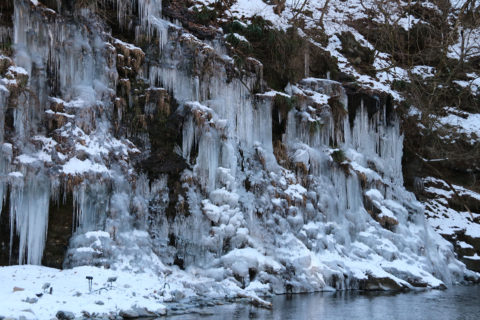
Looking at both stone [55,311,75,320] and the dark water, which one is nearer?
stone [55,311,75,320]

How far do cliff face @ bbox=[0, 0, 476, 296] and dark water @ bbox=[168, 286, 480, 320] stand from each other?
1.39 meters

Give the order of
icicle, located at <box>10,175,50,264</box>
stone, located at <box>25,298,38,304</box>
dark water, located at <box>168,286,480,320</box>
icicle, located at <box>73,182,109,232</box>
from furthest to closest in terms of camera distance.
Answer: icicle, located at <box>73,182,109,232</box> → icicle, located at <box>10,175,50,264</box> → dark water, located at <box>168,286,480,320</box> → stone, located at <box>25,298,38,304</box>

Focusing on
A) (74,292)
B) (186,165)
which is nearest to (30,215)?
(74,292)

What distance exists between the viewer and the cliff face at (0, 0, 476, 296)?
13508 millimetres

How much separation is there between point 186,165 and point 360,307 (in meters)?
7.12

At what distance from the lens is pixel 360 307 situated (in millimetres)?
13141

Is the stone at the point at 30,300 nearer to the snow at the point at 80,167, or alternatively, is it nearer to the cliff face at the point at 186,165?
the cliff face at the point at 186,165

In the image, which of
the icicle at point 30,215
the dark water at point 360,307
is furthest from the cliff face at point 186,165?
the dark water at point 360,307

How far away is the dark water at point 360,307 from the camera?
37.6 feet

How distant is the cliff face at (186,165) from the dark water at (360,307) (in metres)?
1.39

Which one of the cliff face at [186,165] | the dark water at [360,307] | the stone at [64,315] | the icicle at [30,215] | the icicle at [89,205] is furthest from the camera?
the icicle at [89,205]

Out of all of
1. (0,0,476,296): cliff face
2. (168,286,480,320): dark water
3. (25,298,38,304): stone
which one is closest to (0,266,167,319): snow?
(25,298,38,304): stone

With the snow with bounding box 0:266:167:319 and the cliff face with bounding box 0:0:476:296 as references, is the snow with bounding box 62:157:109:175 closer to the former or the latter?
the cliff face with bounding box 0:0:476:296

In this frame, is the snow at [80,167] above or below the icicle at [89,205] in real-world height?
above
